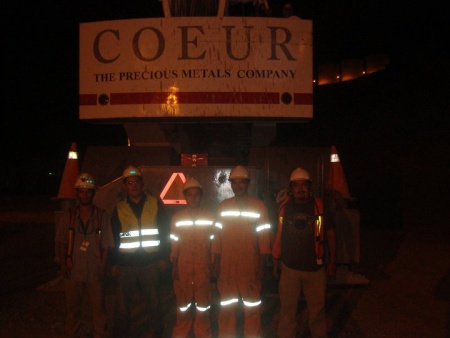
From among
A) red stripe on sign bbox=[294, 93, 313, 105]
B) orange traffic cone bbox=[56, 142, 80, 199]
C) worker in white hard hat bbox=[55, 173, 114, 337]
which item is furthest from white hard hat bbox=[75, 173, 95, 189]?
red stripe on sign bbox=[294, 93, 313, 105]

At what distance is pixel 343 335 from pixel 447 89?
14518mm

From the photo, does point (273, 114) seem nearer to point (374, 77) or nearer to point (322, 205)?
point (322, 205)

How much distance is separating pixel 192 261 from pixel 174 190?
91 cm

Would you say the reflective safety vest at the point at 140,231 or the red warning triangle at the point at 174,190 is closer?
the reflective safety vest at the point at 140,231

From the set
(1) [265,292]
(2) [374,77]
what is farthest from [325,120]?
(1) [265,292]

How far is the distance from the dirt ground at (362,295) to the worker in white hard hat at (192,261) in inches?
29.2

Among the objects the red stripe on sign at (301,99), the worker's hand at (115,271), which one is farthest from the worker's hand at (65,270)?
the red stripe on sign at (301,99)

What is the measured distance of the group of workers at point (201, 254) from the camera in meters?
4.68

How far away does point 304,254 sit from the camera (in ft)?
15.3

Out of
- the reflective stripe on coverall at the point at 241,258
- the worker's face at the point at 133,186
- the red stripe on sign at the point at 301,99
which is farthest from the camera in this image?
the red stripe on sign at the point at 301,99

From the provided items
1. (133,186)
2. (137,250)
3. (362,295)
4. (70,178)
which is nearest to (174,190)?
(133,186)

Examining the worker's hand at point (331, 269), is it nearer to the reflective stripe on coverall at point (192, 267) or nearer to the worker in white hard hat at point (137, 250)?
the reflective stripe on coverall at point (192, 267)

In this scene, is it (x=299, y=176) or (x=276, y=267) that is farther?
(x=276, y=267)

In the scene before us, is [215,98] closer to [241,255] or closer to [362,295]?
[241,255]
